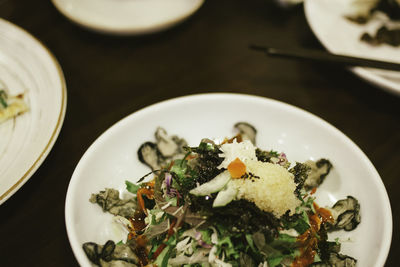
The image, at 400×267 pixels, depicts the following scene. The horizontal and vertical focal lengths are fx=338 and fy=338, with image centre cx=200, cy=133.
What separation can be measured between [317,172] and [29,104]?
1439mm

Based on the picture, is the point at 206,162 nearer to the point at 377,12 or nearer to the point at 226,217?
the point at 226,217

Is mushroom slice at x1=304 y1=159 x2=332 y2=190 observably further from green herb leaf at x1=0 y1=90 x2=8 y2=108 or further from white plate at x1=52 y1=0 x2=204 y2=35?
green herb leaf at x1=0 y1=90 x2=8 y2=108

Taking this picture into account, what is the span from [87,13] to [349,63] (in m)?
1.74

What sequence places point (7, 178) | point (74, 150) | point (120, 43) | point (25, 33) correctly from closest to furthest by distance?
point (7, 178) → point (74, 150) → point (25, 33) → point (120, 43)

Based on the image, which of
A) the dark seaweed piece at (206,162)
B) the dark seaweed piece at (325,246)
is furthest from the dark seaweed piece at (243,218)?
the dark seaweed piece at (325,246)

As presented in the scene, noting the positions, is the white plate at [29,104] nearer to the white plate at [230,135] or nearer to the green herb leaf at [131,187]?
the white plate at [230,135]

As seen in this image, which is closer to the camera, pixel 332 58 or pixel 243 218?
pixel 243 218

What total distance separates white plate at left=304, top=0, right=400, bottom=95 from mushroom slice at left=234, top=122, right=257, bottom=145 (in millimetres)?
710

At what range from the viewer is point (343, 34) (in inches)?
87.4

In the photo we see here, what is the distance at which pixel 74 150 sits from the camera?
165cm

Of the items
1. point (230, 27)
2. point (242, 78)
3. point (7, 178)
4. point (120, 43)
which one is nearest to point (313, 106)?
point (242, 78)

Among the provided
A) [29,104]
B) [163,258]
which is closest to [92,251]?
[163,258]

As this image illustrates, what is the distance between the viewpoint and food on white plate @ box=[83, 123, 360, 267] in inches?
44.5

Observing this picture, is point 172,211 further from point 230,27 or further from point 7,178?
point 230,27
